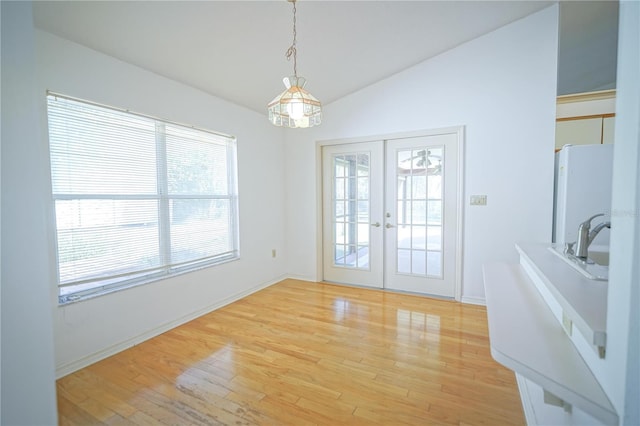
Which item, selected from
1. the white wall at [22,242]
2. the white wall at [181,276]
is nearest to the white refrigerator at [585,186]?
the white wall at [181,276]

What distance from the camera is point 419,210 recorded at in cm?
366

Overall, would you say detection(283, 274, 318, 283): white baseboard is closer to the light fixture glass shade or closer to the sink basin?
the light fixture glass shade

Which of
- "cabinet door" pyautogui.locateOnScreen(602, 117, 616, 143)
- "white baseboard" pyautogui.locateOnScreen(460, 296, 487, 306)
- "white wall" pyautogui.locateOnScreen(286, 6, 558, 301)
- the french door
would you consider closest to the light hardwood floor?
"white baseboard" pyautogui.locateOnScreen(460, 296, 487, 306)

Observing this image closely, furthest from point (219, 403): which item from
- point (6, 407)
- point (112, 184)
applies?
point (112, 184)

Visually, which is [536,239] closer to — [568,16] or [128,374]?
[568,16]

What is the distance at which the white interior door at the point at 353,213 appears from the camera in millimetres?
3926

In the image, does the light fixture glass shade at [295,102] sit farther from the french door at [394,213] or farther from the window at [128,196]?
the french door at [394,213]

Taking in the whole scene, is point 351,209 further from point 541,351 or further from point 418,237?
point 541,351

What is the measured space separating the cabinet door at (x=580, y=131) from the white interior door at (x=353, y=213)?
215 cm

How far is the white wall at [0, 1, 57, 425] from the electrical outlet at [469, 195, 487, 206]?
11.8 feet

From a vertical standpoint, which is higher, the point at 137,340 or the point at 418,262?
the point at 418,262

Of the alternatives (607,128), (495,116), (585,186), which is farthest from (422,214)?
(607,128)

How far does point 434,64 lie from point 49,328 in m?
4.06

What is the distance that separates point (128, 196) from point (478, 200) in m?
3.63
